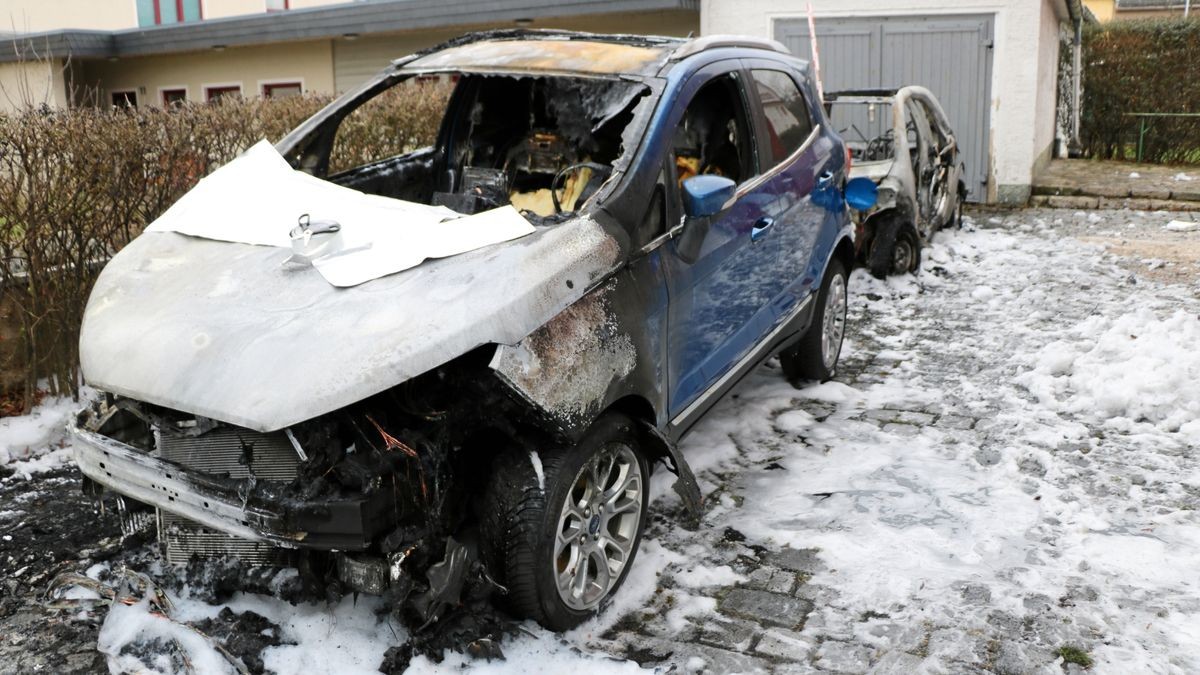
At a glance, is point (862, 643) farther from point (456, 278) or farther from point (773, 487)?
point (456, 278)

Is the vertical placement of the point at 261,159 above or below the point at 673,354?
above

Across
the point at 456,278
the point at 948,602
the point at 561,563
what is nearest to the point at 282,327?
the point at 456,278

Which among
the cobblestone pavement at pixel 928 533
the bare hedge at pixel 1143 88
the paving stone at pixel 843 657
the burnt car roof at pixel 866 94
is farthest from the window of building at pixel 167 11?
the paving stone at pixel 843 657

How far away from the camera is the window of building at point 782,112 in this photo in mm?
5367

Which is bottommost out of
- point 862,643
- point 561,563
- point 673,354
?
point 862,643

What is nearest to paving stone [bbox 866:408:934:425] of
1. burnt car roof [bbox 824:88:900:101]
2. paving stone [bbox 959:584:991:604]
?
paving stone [bbox 959:584:991:604]

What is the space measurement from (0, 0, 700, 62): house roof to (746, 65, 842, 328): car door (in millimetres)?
8420

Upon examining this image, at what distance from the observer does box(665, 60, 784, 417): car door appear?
4312mm

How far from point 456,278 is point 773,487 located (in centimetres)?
223

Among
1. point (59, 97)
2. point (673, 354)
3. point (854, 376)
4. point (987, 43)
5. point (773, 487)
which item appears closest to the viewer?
point (673, 354)

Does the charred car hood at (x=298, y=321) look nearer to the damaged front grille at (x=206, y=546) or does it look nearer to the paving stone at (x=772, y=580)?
the damaged front grille at (x=206, y=546)

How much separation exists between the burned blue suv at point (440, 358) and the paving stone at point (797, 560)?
56 cm

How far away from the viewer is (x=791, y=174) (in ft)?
18.0

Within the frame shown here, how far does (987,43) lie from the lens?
13203mm
